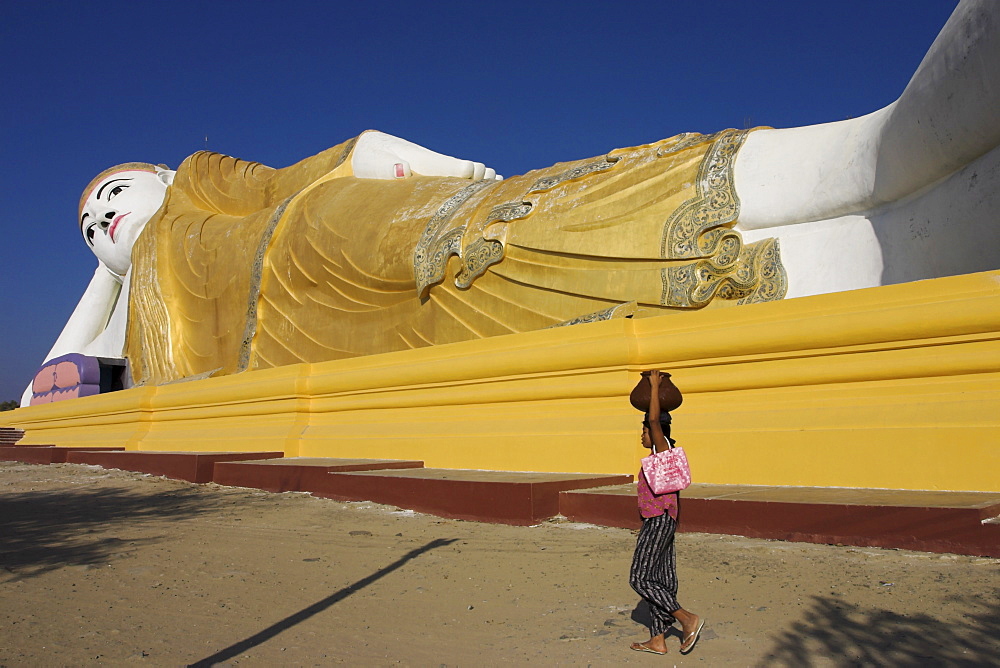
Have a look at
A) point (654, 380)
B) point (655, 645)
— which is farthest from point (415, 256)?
point (655, 645)

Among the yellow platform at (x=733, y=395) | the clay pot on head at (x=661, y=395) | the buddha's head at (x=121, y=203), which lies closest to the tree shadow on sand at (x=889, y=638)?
the clay pot on head at (x=661, y=395)

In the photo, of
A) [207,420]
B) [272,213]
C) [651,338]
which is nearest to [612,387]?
[651,338]

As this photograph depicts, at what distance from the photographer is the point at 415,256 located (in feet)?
19.6

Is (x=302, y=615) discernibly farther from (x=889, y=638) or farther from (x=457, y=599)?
(x=889, y=638)

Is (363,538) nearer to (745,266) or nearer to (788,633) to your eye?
(788,633)

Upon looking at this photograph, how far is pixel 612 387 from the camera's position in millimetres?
4250

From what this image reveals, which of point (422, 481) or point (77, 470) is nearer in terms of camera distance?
point (422, 481)

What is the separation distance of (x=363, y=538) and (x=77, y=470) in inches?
190

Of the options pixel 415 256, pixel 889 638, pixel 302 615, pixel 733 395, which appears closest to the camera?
pixel 889 638

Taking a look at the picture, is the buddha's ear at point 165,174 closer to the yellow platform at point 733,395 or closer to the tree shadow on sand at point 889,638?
the yellow platform at point 733,395

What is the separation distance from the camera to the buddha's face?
10516 mm

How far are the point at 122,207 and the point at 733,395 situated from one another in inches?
367

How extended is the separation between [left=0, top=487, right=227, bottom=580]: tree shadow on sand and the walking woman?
2.20 m

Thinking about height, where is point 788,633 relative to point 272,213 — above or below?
below
